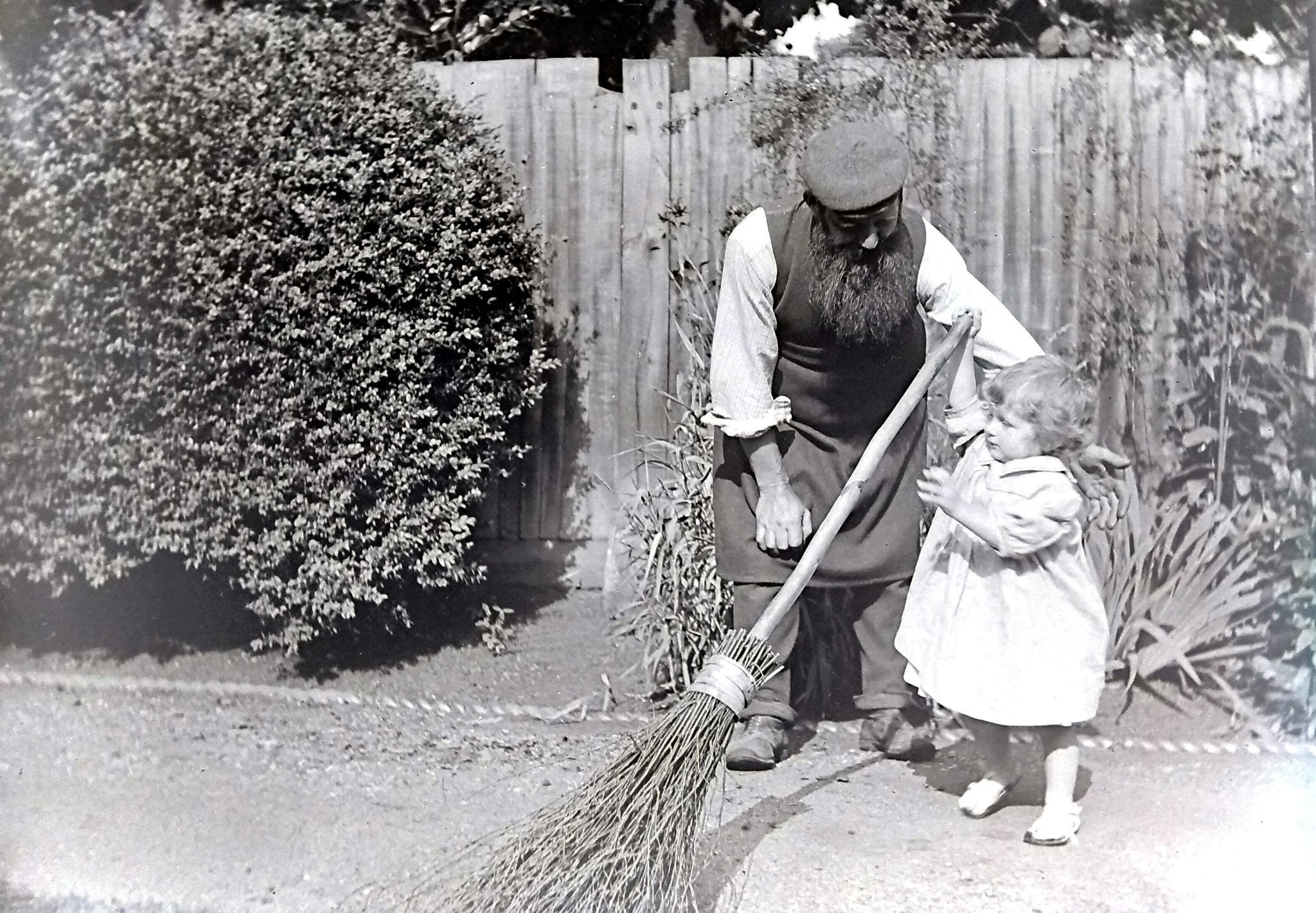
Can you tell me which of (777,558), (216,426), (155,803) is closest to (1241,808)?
(777,558)

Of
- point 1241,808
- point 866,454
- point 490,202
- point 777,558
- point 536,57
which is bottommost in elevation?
point 1241,808

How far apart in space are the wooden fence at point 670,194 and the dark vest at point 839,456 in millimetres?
1126

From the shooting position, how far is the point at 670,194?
14.3 feet

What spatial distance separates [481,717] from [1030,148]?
286 centimetres

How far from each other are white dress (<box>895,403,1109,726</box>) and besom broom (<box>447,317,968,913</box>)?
0.52 meters

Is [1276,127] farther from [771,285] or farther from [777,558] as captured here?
[777,558]

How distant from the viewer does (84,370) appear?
142 inches

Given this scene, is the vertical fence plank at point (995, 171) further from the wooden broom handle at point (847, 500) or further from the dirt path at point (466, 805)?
the dirt path at point (466, 805)

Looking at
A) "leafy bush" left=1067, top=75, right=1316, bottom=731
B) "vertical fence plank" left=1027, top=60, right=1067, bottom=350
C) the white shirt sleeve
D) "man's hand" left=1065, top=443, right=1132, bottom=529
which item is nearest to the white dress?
"man's hand" left=1065, top=443, right=1132, bottom=529

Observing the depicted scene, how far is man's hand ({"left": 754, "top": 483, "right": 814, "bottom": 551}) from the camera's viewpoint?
312cm

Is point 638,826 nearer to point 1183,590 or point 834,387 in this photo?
point 834,387

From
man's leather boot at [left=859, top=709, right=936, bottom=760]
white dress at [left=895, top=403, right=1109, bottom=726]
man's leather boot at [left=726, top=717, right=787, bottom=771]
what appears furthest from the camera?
man's leather boot at [left=859, top=709, right=936, bottom=760]

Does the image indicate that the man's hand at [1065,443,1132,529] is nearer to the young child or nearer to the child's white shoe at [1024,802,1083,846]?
the young child

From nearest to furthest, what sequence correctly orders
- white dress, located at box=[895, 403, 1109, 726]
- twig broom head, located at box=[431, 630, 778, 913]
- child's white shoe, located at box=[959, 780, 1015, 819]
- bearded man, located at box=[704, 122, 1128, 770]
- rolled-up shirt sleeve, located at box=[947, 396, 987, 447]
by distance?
twig broom head, located at box=[431, 630, 778, 913] < white dress, located at box=[895, 403, 1109, 726] < bearded man, located at box=[704, 122, 1128, 770] < child's white shoe, located at box=[959, 780, 1015, 819] < rolled-up shirt sleeve, located at box=[947, 396, 987, 447]
